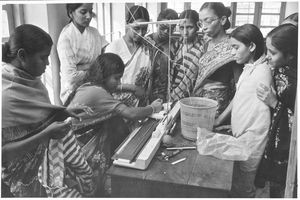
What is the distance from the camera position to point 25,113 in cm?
85

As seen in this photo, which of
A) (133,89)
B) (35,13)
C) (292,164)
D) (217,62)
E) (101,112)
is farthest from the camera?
(133,89)

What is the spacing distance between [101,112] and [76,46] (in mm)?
289

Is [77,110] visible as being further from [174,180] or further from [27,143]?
[174,180]

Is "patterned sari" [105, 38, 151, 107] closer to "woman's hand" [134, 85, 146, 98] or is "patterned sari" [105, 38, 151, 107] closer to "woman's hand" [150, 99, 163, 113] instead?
"woman's hand" [134, 85, 146, 98]

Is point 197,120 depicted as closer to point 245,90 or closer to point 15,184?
point 245,90

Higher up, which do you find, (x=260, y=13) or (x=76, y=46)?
(x=260, y=13)

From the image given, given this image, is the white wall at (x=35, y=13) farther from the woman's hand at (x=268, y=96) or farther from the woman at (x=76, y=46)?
the woman's hand at (x=268, y=96)

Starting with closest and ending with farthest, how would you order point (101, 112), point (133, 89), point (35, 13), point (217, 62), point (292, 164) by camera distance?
point (292, 164) < point (35, 13) < point (101, 112) < point (217, 62) < point (133, 89)

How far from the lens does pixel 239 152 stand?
990 millimetres

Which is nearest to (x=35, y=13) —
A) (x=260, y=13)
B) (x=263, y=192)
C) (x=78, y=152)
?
(x=78, y=152)

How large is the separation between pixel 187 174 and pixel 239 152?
0.75ft

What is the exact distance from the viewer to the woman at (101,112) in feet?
3.75

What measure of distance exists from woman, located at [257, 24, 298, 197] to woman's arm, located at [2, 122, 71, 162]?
0.70m

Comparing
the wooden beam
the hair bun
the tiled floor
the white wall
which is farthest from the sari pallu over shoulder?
the white wall
